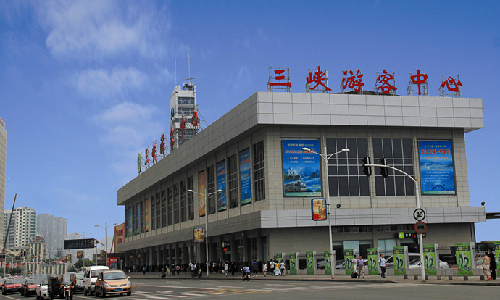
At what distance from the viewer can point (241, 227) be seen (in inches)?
2697

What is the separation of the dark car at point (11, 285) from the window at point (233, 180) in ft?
96.2

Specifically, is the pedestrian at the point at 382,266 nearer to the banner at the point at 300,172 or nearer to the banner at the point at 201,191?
the banner at the point at 300,172

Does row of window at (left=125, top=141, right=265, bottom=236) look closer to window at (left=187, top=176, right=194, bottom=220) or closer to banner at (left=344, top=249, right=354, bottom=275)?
window at (left=187, top=176, right=194, bottom=220)

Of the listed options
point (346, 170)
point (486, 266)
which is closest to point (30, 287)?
point (486, 266)

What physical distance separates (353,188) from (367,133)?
6.76 m

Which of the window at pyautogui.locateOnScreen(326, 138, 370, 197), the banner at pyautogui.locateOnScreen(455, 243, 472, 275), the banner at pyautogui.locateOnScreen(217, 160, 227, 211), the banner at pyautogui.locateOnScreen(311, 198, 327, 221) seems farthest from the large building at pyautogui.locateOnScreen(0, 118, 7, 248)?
the banner at pyautogui.locateOnScreen(455, 243, 472, 275)

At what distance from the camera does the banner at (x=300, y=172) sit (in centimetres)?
6531

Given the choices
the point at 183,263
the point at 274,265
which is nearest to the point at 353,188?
the point at 274,265

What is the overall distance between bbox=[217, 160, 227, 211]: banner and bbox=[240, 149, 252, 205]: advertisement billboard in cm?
542

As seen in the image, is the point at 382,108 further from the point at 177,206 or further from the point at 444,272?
the point at 177,206

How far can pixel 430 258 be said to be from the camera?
43.2 metres

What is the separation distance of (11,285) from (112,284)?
19759 millimetres

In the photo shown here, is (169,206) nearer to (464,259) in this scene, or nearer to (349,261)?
(349,261)

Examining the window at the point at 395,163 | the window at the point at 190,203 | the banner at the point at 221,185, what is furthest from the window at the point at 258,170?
the window at the point at 190,203
